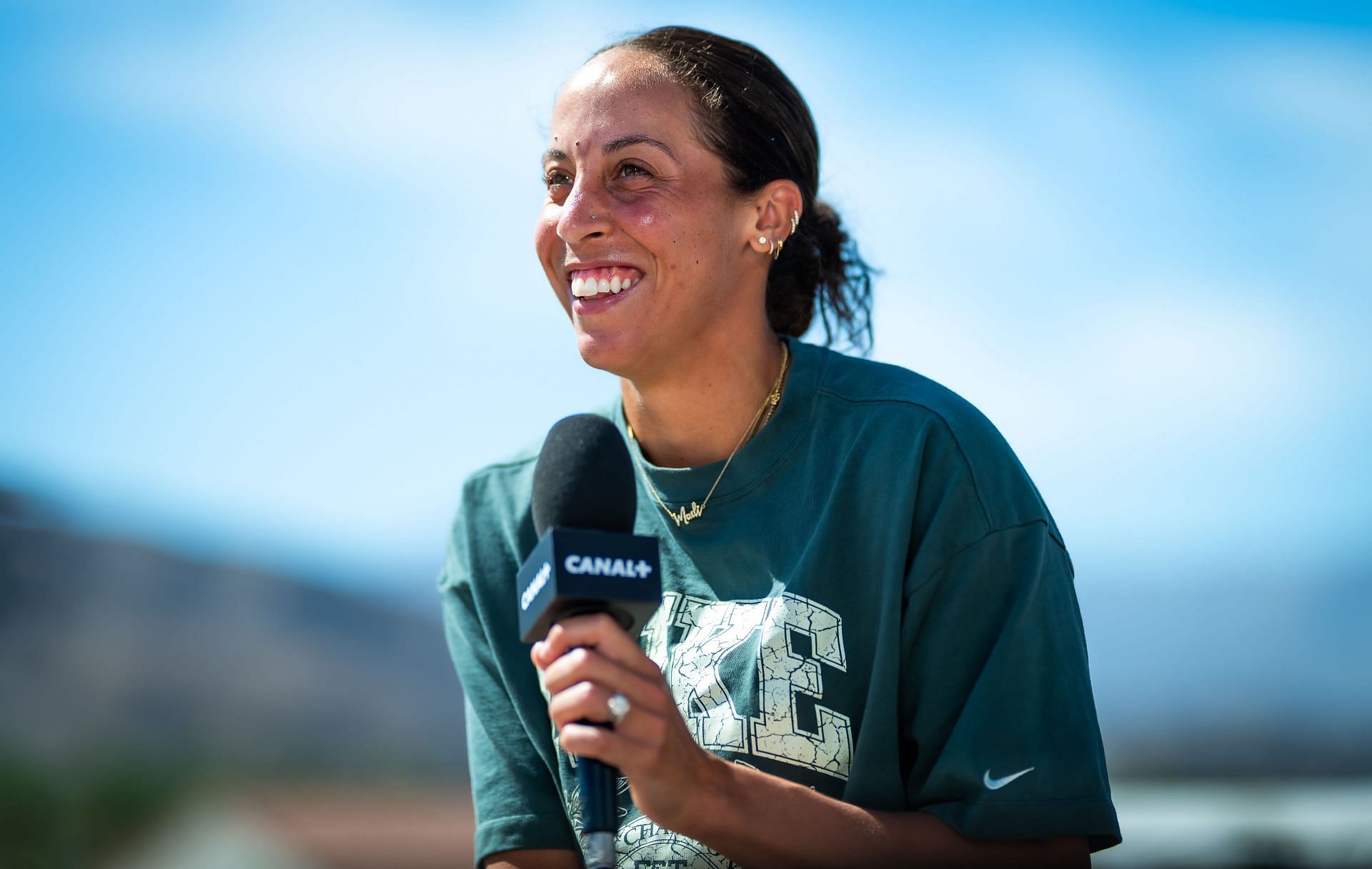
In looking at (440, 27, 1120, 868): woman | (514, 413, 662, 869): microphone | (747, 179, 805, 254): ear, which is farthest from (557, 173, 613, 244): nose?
(514, 413, 662, 869): microphone

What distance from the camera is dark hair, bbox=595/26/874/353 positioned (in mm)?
2242

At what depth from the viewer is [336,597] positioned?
10.1 m

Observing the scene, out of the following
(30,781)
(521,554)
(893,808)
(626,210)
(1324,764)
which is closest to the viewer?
(893,808)

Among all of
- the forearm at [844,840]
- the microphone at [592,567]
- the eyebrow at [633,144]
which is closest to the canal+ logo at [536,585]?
the microphone at [592,567]

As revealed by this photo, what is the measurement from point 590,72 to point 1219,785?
9622 millimetres

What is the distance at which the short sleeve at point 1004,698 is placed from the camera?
1636 millimetres

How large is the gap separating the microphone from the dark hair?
999 millimetres

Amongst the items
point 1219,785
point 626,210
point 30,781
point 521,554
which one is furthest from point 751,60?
point 1219,785

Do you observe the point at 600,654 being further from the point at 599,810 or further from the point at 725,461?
the point at 725,461

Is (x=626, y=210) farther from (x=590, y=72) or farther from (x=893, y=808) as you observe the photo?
(x=893, y=808)

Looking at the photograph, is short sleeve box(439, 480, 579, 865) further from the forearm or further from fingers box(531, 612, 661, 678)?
fingers box(531, 612, 661, 678)

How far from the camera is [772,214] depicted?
7.62 ft

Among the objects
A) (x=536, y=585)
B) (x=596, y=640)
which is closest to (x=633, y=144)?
(x=536, y=585)

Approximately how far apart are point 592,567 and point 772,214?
4.18 ft
